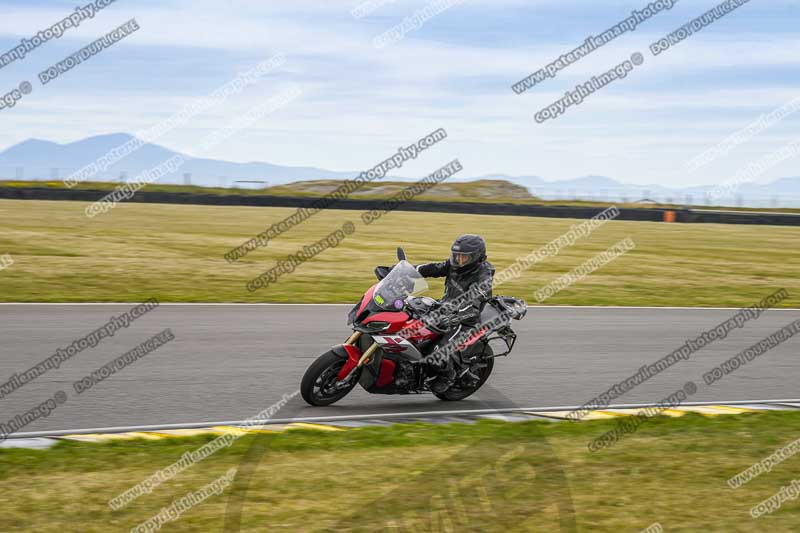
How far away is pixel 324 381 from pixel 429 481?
2434 mm

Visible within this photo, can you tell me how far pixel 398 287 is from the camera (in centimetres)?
816

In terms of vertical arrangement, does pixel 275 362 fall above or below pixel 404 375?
above

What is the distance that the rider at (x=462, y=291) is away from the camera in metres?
8.39

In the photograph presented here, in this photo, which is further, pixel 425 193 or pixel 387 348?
pixel 425 193

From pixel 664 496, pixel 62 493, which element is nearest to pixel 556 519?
pixel 664 496

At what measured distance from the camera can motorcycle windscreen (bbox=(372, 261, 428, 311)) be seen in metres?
8.08

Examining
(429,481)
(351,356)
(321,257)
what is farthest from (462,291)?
(321,257)

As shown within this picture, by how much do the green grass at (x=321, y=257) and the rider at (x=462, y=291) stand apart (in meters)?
7.54

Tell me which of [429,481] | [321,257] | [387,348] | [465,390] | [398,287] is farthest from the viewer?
[321,257]

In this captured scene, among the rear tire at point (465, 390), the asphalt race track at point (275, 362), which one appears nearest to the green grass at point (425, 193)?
the asphalt race track at point (275, 362)

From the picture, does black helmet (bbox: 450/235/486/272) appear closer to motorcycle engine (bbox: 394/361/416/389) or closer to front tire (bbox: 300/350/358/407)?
motorcycle engine (bbox: 394/361/416/389)

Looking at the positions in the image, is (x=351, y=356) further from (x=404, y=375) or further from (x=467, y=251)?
(x=467, y=251)

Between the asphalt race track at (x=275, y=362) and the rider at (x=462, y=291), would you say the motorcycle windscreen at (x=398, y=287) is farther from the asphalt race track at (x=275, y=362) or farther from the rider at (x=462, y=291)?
the asphalt race track at (x=275, y=362)

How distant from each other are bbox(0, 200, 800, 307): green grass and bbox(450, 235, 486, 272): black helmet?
769 centimetres
